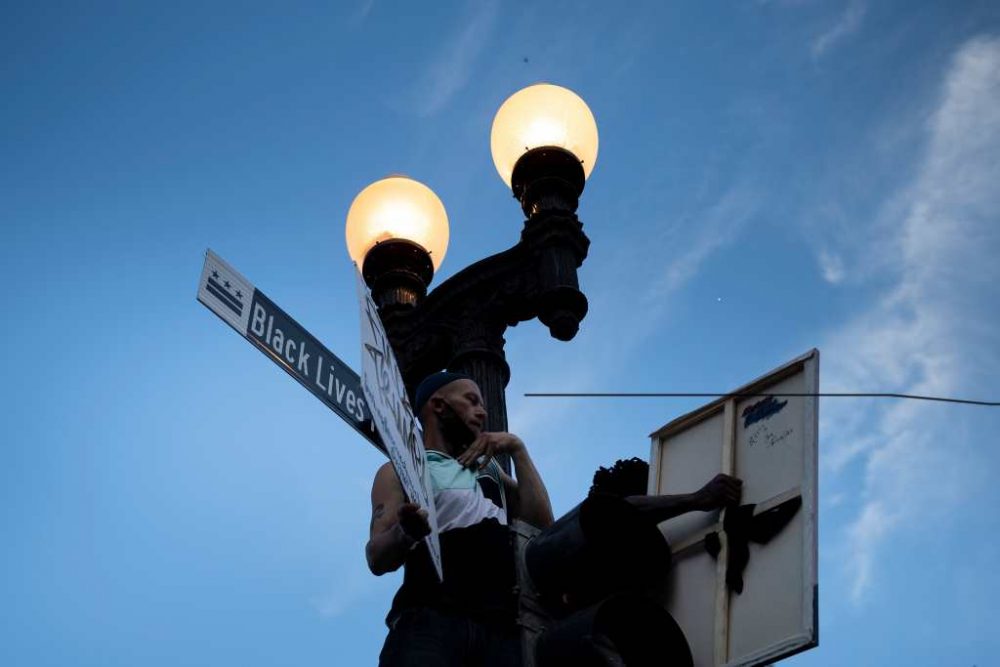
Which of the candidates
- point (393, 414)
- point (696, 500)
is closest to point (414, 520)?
point (393, 414)

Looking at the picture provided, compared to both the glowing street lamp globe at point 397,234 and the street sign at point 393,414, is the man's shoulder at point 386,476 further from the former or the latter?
the glowing street lamp globe at point 397,234

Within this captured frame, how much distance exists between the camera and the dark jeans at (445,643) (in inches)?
181

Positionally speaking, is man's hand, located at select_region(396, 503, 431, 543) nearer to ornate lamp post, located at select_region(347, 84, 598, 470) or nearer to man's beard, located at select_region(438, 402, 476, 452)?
man's beard, located at select_region(438, 402, 476, 452)

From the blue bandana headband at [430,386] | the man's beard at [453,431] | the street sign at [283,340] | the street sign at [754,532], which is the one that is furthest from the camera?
the blue bandana headband at [430,386]

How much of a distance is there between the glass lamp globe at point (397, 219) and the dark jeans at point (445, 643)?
3.05m

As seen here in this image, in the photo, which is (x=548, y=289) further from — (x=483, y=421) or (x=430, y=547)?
(x=430, y=547)

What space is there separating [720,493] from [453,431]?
1383mm

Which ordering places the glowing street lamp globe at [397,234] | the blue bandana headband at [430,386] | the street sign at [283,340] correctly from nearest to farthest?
the street sign at [283,340], the blue bandana headband at [430,386], the glowing street lamp globe at [397,234]

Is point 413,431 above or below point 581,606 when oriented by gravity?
above

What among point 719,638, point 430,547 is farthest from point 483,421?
point 719,638

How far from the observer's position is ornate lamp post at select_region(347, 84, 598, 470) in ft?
20.0

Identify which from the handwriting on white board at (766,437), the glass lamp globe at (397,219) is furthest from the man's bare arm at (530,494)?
the glass lamp globe at (397,219)

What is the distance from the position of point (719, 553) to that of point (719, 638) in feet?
0.95

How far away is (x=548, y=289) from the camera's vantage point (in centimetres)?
609
